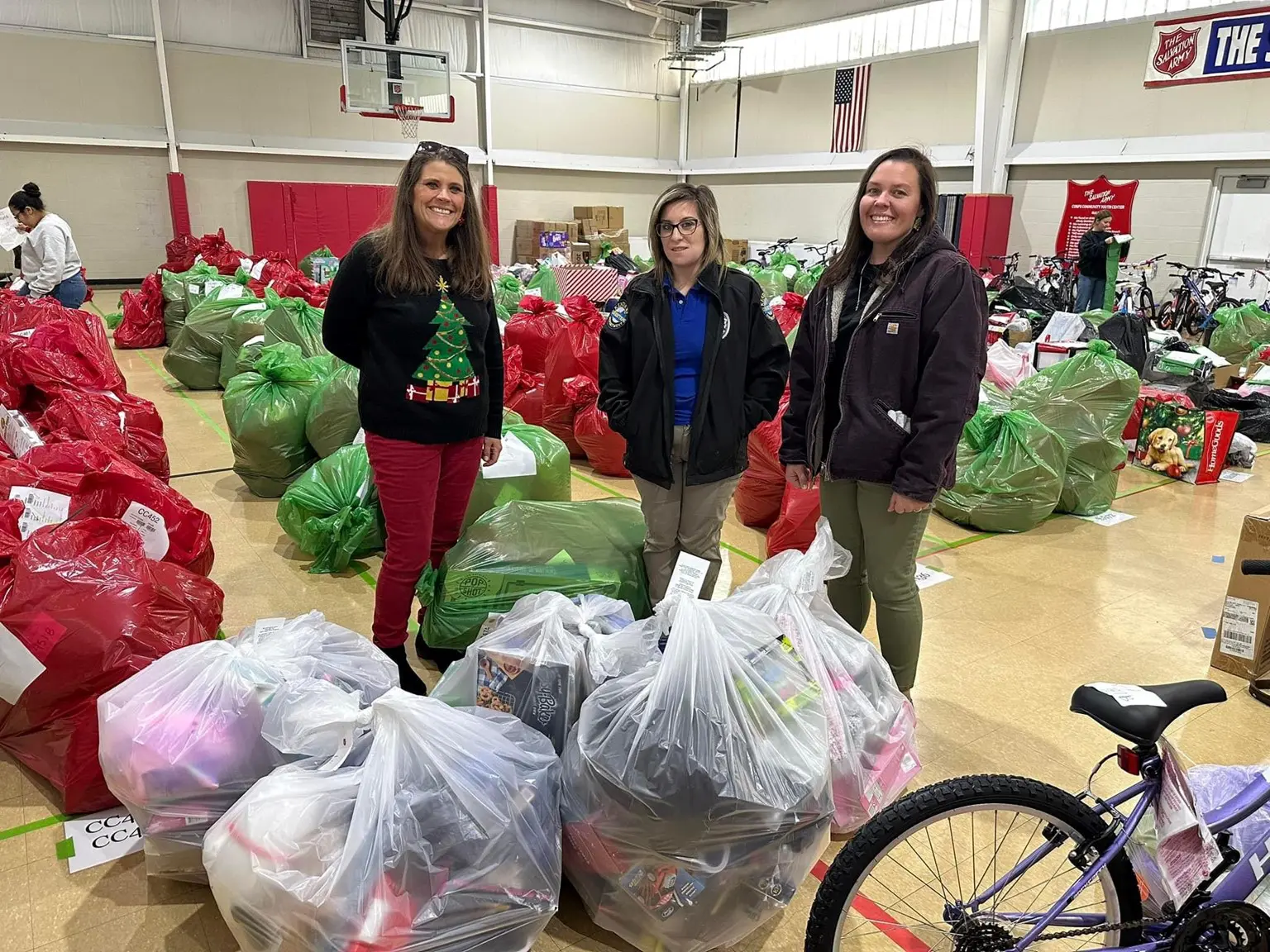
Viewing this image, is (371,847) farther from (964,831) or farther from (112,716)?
(964,831)

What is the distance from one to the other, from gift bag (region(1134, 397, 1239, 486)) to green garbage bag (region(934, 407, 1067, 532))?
1281mm

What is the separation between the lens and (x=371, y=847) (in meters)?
1.35

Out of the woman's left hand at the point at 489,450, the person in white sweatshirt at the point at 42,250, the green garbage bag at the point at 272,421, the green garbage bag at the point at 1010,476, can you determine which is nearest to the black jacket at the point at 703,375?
the woman's left hand at the point at 489,450

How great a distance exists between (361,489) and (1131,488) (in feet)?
12.5

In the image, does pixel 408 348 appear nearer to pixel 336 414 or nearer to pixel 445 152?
pixel 445 152

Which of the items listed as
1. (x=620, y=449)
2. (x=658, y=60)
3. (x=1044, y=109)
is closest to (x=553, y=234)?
(x=658, y=60)

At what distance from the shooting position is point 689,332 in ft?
7.20

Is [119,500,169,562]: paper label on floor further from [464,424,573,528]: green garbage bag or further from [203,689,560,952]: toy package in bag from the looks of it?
[203,689,560,952]: toy package in bag

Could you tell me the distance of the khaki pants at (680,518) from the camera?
2.31m

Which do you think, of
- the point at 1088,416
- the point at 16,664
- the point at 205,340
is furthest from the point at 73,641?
the point at 205,340

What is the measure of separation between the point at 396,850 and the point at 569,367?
11.5 feet

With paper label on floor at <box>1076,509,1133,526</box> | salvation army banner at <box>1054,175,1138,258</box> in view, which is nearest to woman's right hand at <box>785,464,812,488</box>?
paper label on floor at <box>1076,509,1133,526</box>

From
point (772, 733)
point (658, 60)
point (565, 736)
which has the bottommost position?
point (565, 736)

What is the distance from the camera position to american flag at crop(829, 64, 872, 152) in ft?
43.2
